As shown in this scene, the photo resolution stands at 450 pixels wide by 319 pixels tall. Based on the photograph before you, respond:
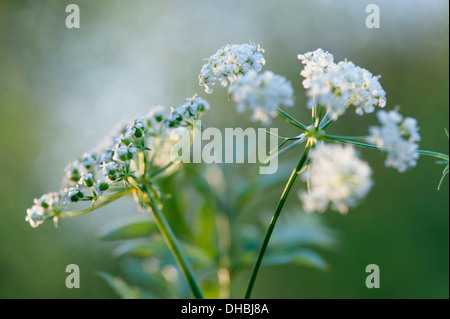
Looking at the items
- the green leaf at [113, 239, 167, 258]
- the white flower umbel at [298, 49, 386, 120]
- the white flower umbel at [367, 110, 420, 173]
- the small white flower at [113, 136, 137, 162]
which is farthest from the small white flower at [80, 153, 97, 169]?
the white flower umbel at [367, 110, 420, 173]

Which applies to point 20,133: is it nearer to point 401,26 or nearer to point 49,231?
point 49,231

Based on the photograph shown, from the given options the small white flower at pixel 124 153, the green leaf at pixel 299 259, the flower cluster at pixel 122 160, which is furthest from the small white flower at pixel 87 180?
the green leaf at pixel 299 259

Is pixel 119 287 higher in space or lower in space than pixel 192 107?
lower

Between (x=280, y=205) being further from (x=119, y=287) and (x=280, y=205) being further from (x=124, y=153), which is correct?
(x=119, y=287)

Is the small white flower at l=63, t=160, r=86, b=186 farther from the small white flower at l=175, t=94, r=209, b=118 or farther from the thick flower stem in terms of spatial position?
the thick flower stem

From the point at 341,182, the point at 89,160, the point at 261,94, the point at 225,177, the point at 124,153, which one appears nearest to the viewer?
the point at 261,94

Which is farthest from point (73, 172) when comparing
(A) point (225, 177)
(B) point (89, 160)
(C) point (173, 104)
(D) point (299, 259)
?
(C) point (173, 104)
